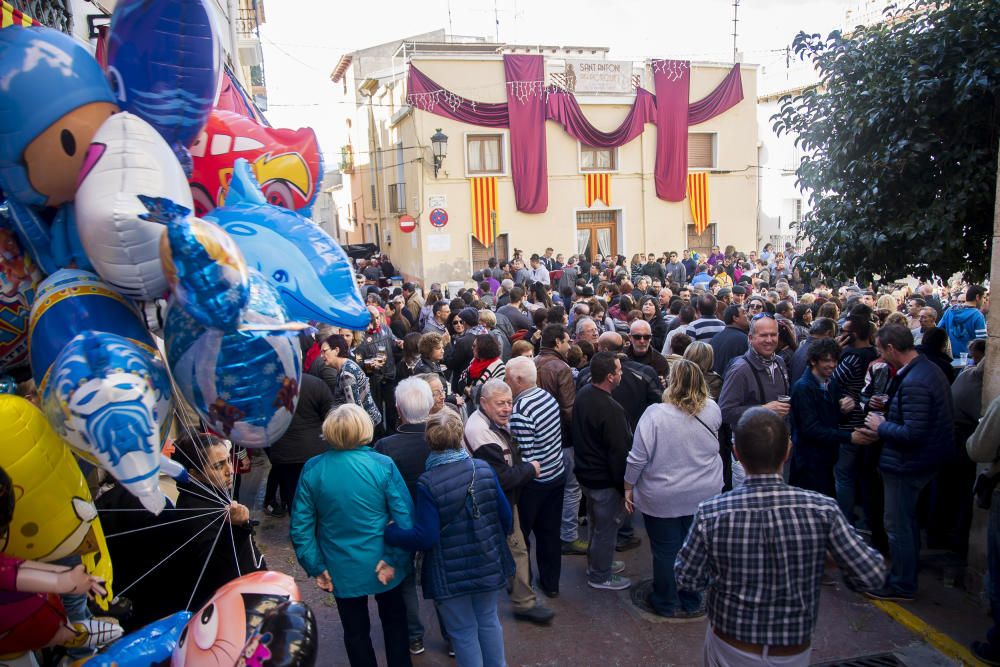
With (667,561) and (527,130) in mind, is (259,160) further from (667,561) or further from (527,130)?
(527,130)

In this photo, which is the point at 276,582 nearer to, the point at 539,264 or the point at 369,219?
the point at 539,264

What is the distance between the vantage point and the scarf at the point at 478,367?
607cm

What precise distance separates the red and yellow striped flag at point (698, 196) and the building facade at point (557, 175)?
0.70ft

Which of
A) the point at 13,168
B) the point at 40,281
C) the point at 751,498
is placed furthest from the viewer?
the point at 751,498

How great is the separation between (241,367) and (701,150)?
71.3 ft

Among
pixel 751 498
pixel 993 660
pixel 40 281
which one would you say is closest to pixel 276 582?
pixel 40 281

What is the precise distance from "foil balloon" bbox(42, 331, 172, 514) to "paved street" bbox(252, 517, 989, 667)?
9.54ft

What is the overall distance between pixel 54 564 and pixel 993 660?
15.1 ft

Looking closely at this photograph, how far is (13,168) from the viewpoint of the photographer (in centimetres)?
217

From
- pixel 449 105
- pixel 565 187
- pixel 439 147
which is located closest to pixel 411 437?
pixel 439 147

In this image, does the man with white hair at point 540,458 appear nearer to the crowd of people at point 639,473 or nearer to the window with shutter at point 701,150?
the crowd of people at point 639,473

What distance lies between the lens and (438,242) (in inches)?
788

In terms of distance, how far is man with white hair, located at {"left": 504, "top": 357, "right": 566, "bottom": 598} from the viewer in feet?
15.3

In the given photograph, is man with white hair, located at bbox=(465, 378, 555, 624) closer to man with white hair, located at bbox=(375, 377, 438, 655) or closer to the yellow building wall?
man with white hair, located at bbox=(375, 377, 438, 655)
